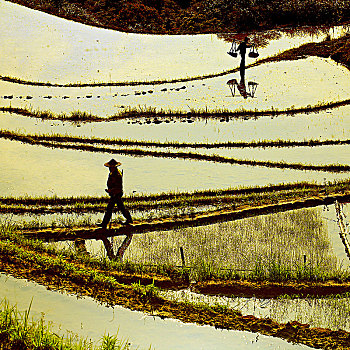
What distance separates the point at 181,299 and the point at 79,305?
67 centimetres

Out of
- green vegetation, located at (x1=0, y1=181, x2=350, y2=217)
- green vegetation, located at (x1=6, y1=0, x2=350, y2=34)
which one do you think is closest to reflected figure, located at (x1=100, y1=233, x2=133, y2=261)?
green vegetation, located at (x1=0, y1=181, x2=350, y2=217)

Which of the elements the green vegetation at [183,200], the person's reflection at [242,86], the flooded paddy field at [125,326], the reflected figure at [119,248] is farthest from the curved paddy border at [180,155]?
the flooded paddy field at [125,326]

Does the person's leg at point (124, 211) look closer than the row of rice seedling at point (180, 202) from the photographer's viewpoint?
Yes

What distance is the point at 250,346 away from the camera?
129 inches

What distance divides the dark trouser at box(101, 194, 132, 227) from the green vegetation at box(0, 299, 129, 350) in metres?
1.42

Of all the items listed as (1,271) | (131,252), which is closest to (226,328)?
(131,252)

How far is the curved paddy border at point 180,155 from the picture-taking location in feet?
19.3

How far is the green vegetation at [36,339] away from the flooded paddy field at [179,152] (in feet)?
0.36

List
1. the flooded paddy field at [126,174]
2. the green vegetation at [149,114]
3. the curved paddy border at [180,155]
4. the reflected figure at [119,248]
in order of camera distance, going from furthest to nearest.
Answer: the green vegetation at [149,114] → the curved paddy border at [180,155] → the flooded paddy field at [126,174] → the reflected figure at [119,248]

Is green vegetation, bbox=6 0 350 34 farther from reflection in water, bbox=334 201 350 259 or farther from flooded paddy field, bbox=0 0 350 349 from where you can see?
reflection in water, bbox=334 201 350 259

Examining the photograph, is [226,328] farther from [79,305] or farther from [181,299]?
[79,305]

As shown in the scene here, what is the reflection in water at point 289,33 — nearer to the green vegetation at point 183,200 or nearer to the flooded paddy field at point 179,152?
the flooded paddy field at point 179,152

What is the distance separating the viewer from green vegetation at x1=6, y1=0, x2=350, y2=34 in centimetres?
1016

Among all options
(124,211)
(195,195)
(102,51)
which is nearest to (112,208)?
(124,211)
